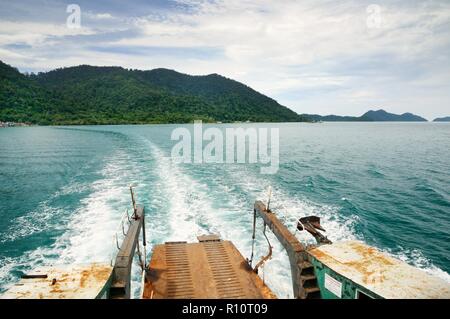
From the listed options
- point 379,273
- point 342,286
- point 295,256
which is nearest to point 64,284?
point 295,256

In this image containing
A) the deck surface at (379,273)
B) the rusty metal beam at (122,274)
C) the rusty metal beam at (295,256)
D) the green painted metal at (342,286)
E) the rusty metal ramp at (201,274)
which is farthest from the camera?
the rusty metal ramp at (201,274)

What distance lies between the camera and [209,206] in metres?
21.2

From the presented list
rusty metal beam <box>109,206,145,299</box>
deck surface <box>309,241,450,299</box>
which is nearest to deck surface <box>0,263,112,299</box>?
rusty metal beam <box>109,206,145,299</box>

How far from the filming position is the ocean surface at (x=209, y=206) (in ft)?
48.4

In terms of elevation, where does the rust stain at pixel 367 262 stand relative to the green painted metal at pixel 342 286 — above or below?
above

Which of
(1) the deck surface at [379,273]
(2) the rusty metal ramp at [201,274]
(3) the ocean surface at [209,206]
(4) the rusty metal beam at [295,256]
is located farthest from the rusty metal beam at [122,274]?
(1) the deck surface at [379,273]

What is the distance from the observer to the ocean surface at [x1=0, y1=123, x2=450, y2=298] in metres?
14.8

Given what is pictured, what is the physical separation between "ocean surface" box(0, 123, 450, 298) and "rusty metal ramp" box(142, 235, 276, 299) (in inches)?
37.3

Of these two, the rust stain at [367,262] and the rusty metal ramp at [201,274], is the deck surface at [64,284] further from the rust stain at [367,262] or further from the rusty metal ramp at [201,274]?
the rust stain at [367,262]

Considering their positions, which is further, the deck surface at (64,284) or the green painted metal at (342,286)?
the green painted metal at (342,286)

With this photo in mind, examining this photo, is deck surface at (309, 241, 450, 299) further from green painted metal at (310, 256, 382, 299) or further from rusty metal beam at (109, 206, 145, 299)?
rusty metal beam at (109, 206, 145, 299)

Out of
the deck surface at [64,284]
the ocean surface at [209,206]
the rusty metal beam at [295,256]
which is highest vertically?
the deck surface at [64,284]

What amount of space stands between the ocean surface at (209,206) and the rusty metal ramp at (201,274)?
0.95m
